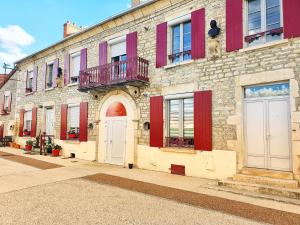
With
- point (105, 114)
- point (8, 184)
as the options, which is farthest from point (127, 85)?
point (8, 184)

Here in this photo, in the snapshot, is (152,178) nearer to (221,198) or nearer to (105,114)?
(221,198)

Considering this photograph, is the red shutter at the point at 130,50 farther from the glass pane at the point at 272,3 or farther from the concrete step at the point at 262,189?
the concrete step at the point at 262,189

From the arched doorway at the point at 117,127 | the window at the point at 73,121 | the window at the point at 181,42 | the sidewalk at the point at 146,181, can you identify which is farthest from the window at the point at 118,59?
the sidewalk at the point at 146,181

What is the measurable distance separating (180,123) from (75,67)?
21.3 feet

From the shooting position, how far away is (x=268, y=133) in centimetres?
618

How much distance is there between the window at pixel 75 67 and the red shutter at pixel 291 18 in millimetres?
8686

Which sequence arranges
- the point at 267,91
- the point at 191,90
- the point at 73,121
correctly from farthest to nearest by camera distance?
the point at 73,121 < the point at 191,90 < the point at 267,91

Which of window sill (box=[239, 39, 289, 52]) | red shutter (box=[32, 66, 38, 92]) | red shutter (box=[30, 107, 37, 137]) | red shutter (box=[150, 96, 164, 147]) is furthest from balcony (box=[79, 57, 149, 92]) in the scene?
red shutter (box=[32, 66, 38, 92])

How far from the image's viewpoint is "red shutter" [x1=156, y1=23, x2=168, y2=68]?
8291 millimetres

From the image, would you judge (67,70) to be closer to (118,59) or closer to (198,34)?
(118,59)

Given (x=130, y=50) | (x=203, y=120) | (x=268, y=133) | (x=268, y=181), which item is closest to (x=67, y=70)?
(x=130, y=50)

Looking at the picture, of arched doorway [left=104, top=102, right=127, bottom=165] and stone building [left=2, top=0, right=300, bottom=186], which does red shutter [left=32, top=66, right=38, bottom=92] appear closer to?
stone building [left=2, top=0, right=300, bottom=186]

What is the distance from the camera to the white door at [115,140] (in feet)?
30.4

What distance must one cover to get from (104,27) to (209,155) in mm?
6825
